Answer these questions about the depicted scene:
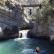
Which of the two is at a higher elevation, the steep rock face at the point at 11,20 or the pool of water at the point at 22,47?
the steep rock face at the point at 11,20

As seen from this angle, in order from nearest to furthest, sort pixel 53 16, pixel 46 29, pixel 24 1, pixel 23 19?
1. pixel 53 16
2. pixel 46 29
3. pixel 23 19
4. pixel 24 1

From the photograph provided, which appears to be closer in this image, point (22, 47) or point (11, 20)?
point (22, 47)

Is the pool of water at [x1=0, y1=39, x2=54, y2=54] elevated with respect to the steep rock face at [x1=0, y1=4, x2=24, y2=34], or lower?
lower

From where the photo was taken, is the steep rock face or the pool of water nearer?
the pool of water

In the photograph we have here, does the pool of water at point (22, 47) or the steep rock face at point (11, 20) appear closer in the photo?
the pool of water at point (22, 47)

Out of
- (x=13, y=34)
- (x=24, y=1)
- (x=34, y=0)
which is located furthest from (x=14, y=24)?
(x=34, y=0)

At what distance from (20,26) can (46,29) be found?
14.9 ft

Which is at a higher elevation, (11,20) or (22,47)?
(11,20)

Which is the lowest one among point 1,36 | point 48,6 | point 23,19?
point 1,36

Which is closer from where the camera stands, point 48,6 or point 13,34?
point 48,6

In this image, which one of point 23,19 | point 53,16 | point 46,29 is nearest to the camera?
point 53,16

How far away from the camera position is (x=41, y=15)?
1194 inches

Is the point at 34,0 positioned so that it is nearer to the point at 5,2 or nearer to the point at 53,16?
the point at 5,2

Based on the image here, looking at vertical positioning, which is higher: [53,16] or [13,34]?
[53,16]
